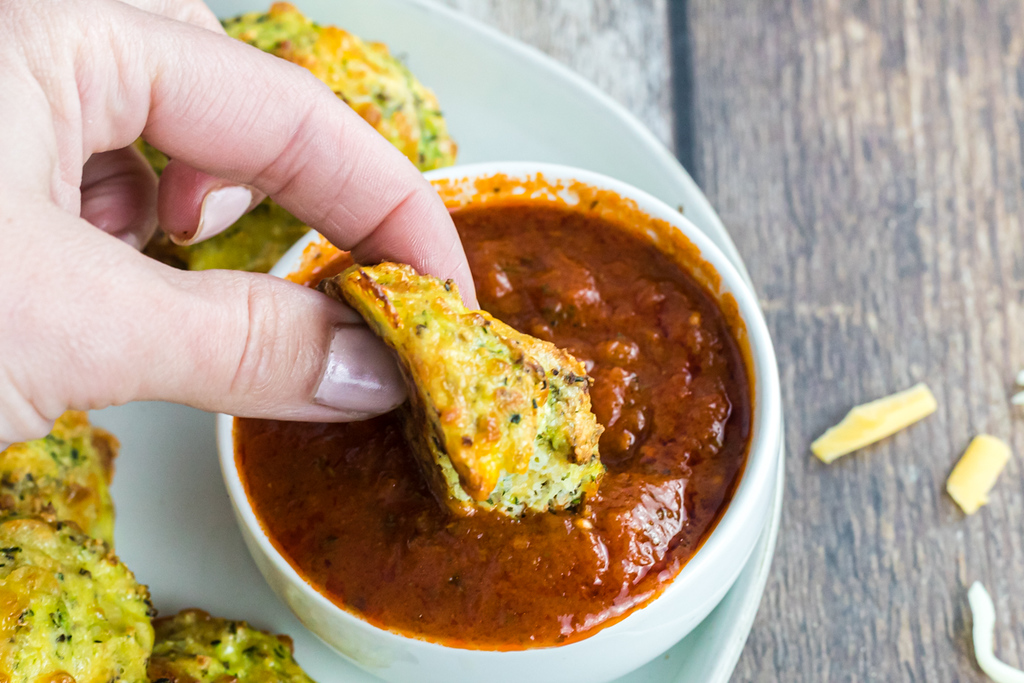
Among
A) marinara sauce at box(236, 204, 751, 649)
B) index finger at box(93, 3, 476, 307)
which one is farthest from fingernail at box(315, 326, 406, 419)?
index finger at box(93, 3, 476, 307)

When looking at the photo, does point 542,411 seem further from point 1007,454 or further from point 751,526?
point 1007,454

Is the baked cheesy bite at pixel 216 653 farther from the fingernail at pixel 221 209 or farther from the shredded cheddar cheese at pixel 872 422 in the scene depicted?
the shredded cheddar cheese at pixel 872 422

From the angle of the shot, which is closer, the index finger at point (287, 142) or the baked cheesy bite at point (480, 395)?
the baked cheesy bite at point (480, 395)

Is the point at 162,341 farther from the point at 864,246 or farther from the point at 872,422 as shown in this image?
the point at 864,246

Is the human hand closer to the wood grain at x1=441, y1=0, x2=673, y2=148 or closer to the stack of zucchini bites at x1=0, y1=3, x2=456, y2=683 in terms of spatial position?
the stack of zucchini bites at x1=0, y1=3, x2=456, y2=683

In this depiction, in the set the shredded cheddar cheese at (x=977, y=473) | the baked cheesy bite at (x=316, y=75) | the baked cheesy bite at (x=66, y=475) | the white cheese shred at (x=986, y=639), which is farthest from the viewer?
the shredded cheddar cheese at (x=977, y=473)

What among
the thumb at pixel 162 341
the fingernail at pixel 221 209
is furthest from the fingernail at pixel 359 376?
the fingernail at pixel 221 209

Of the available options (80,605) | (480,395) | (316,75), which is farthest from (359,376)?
(316,75)
